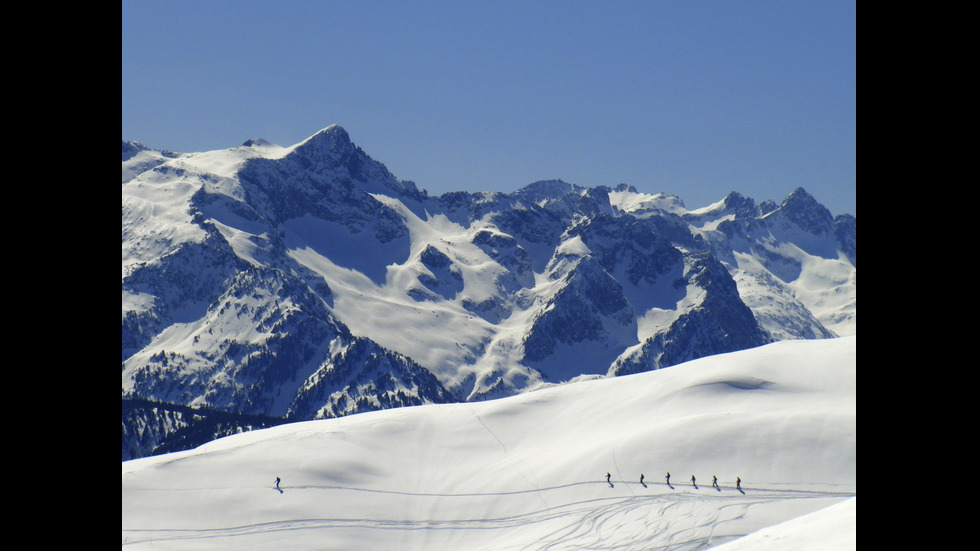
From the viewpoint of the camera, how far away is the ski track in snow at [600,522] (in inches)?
2778

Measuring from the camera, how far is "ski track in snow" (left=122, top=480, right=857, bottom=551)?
70.6m

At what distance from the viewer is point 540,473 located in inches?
3543

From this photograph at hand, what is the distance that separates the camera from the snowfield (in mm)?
75375

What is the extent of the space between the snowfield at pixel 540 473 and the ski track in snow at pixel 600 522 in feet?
0.58

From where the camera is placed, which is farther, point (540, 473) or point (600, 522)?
point (540, 473)

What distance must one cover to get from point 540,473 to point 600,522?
15137 mm

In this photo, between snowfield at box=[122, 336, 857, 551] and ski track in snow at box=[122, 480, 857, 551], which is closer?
ski track in snow at box=[122, 480, 857, 551]

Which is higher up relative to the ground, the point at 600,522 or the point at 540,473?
the point at 540,473

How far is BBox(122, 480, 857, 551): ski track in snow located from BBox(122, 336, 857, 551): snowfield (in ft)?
0.58

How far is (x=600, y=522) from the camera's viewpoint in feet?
248

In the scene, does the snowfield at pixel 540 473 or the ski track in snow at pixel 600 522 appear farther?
the snowfield at pixel 540 473
